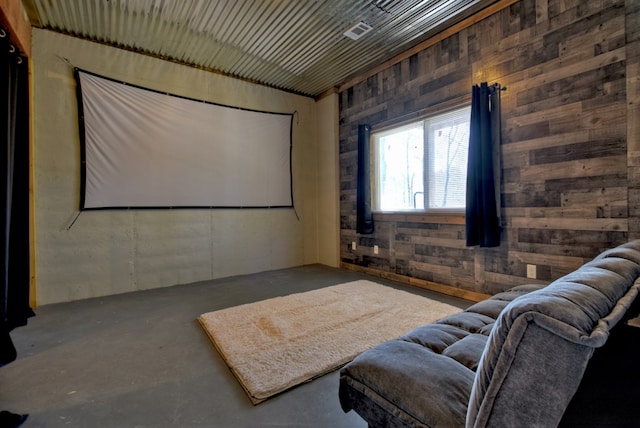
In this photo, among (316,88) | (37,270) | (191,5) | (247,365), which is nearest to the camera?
(247,365)

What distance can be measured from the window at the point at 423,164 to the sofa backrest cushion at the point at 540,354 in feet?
9.25

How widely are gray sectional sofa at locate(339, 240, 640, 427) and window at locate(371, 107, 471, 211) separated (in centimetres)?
234

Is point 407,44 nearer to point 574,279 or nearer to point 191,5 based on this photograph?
point 191,5

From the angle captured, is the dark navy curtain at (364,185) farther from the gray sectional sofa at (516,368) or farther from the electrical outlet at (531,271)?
the gray sectional sofa at (516,368)

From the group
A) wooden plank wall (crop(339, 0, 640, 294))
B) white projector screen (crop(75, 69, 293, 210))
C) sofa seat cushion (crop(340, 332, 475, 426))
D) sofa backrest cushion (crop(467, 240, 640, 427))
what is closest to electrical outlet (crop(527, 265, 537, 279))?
wooden plank wall (crop(339, 0, 640, 294))

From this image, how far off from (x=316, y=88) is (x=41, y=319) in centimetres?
459

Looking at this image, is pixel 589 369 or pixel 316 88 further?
pixel 316 88

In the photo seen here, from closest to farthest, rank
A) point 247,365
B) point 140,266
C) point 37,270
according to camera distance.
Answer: point 247,365, point 37,270, point 140,266

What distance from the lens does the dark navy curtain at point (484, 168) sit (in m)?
2.87

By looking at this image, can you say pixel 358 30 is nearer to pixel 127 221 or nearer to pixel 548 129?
pixel 548 129

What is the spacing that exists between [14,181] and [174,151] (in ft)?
5.38

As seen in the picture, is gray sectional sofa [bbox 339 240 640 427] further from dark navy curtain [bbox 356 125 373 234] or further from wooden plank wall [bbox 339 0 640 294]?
dark navy curtain [bbox 356 125 373 234]

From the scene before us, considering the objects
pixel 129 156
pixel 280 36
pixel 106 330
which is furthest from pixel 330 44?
pixel 106 330

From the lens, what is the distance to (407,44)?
3645mm
